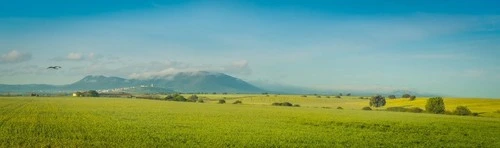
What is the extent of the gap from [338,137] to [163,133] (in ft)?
49.6

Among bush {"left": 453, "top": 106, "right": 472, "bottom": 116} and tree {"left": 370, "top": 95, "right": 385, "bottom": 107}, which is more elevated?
tree {"left": 370, "top": 95, "right": 385, "bottom": 107}

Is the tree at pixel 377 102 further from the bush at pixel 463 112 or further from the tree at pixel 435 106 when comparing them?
the bush at pixel 463 112

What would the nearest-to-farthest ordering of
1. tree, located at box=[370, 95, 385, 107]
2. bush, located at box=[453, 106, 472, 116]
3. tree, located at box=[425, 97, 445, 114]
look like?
bush, located at box=[453, 106, 472, 116], tree, located at box=[425, 97, 445, 114], tree, located at box=[370, 95, 385, 107]

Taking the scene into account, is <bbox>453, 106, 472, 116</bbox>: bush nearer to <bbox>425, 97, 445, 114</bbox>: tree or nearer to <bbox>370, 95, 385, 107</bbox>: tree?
<bbox>425, 97, 445, 114</bbox>: tree

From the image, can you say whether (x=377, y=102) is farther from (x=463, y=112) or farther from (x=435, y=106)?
(x=463, y=112)

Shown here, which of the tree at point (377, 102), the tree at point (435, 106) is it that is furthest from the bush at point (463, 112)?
the tree at point (377, 102)

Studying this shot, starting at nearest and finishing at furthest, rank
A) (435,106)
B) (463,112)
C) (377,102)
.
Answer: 1. (463,112)
2. (435,106)
3. (377,102)

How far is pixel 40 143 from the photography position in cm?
3016

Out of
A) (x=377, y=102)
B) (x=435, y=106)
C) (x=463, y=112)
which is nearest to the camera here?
(x=463, y=112)

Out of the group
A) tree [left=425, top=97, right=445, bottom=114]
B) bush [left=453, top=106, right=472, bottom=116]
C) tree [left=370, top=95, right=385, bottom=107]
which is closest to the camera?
bush [left=453, top=106, right=472, bottom=116]

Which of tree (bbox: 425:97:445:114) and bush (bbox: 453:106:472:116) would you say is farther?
tree (bbox: 425:97:445:114)

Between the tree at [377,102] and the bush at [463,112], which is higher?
the tree at [377,102]

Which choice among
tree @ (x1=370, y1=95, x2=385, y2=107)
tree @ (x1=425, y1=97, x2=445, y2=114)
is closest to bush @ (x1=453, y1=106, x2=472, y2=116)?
tree @ (x1=425, y1=97, x2=445, y2=114)

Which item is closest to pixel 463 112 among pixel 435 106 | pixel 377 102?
pixel 435 106
